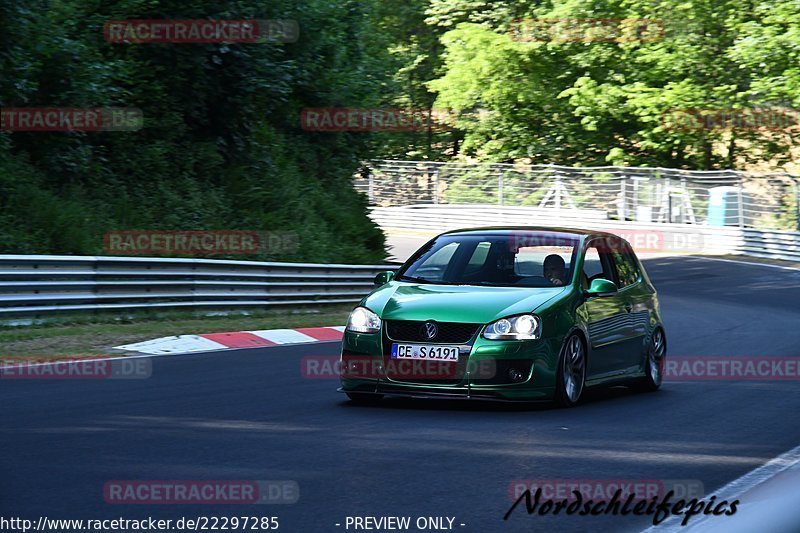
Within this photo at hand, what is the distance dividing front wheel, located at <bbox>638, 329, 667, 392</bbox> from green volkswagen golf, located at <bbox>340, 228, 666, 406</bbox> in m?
0.23

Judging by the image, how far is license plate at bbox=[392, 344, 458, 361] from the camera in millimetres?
9375

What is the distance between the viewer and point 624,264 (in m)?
11.7

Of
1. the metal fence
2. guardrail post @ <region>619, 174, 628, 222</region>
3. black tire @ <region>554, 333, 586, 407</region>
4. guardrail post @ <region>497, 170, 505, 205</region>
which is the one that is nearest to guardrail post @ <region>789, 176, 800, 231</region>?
the metal fence

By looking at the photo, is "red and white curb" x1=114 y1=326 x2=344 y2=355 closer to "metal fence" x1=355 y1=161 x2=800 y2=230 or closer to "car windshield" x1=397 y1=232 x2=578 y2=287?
"car windshield" x1=397 y1=232 x2=578 y2=287

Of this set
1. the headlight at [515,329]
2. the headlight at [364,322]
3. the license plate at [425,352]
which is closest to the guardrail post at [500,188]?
the headlight at [364,322]

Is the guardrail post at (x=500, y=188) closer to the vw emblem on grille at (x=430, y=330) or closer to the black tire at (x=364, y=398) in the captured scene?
the black tire at (x=364, y=398)

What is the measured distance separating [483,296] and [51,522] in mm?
5073

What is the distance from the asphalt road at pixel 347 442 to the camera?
593cm

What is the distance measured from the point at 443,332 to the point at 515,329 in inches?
21.2

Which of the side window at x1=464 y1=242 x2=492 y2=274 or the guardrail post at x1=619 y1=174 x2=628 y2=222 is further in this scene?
the guardrail post at x1=619 y1=174 x2=628 y2=222

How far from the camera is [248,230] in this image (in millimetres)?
22547

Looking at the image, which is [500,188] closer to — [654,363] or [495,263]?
[654,363]

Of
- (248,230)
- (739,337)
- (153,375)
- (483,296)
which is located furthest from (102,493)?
(248,230)

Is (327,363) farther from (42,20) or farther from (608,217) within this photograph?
(608,217)
